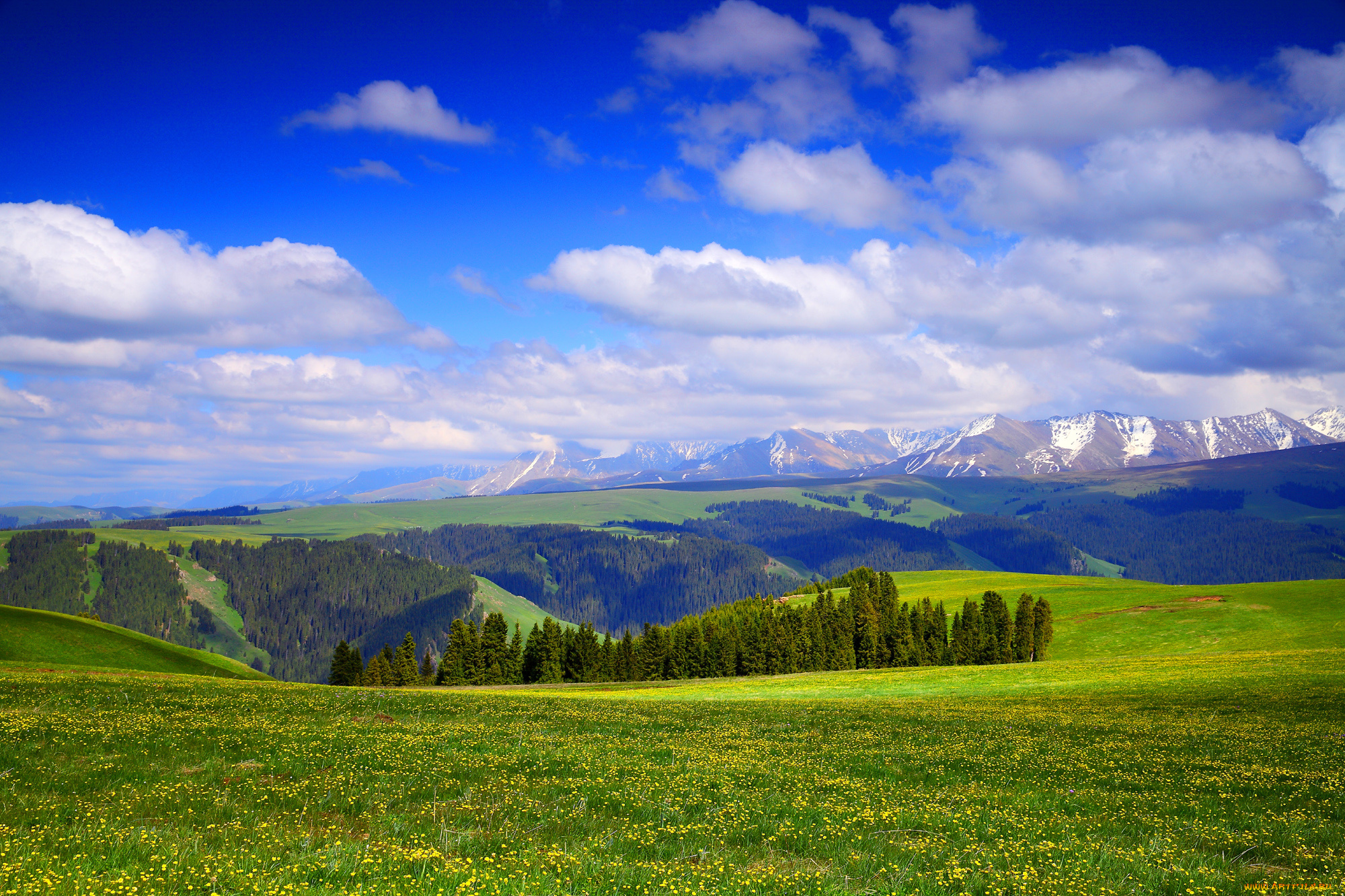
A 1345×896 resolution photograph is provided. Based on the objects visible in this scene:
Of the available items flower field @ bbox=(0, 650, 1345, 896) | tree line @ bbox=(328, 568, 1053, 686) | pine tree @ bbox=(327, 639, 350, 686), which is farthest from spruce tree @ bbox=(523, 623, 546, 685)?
flower field @ bbox=(0, 650, 1345, 896)

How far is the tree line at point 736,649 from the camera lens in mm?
102125

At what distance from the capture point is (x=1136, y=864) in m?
11.7

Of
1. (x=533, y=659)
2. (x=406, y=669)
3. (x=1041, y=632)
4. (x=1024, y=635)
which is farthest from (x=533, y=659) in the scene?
(x=1041, y=632)

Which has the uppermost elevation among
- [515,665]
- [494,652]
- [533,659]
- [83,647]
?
[83,647]

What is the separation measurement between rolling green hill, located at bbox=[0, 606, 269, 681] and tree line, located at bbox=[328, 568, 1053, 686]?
2283cm

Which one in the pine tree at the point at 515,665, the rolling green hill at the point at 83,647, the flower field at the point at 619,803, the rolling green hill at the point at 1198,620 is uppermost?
the flower field at the point at 619,803

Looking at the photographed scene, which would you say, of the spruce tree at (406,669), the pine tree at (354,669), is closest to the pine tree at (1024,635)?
the spruce tree at (406,669)

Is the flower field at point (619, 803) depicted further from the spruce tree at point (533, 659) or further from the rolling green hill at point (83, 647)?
the spruce tree at point (533, 659)

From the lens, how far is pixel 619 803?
14.1m

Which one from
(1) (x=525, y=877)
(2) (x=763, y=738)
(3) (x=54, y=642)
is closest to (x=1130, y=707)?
(2) (x=763, y=738)

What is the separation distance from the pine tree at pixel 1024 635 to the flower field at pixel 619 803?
83.4m

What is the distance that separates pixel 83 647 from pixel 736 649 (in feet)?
282

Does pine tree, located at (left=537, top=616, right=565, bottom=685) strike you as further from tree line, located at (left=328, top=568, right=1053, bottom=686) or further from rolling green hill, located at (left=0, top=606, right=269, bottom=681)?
rolling green hill, located at (left=0, top=606, right=269, bottom=681)

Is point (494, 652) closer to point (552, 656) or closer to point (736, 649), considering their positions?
point (552, 656)
